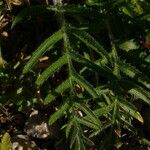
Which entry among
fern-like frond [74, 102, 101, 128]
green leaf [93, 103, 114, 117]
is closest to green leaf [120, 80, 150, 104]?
green leaf [93, 103, 114, 117]

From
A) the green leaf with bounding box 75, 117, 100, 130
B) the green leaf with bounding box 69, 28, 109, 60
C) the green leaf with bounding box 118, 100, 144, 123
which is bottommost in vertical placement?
the green leaf with bounding box 118, 100, 144, 123

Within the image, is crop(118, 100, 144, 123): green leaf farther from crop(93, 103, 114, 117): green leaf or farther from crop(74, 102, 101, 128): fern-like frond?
crop(74, 102, 101, 128): fern-like frond

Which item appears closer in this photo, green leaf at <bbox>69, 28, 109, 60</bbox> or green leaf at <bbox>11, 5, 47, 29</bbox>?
green leaf at <bbox>69, 28, 109, 60</bbox>

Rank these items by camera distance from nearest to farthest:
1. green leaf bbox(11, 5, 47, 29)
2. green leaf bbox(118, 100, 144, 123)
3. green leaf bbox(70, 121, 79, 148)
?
1. green leaf bbox(70, 121, 79, 148)
2. green leaf bbox(118, 100, 144, 123)
3. green leaf bbox(11, 5, 47, 29)

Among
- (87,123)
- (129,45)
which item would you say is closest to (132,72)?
(129,45)

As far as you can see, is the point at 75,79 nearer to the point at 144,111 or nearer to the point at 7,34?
the point at 144,111

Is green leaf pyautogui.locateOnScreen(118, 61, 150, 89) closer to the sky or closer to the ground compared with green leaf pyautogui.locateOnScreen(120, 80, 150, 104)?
closer to the sky

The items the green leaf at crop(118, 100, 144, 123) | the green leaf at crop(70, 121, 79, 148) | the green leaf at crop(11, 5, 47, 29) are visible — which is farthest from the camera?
the green leaf at crop(11, 5, 47, 29)
